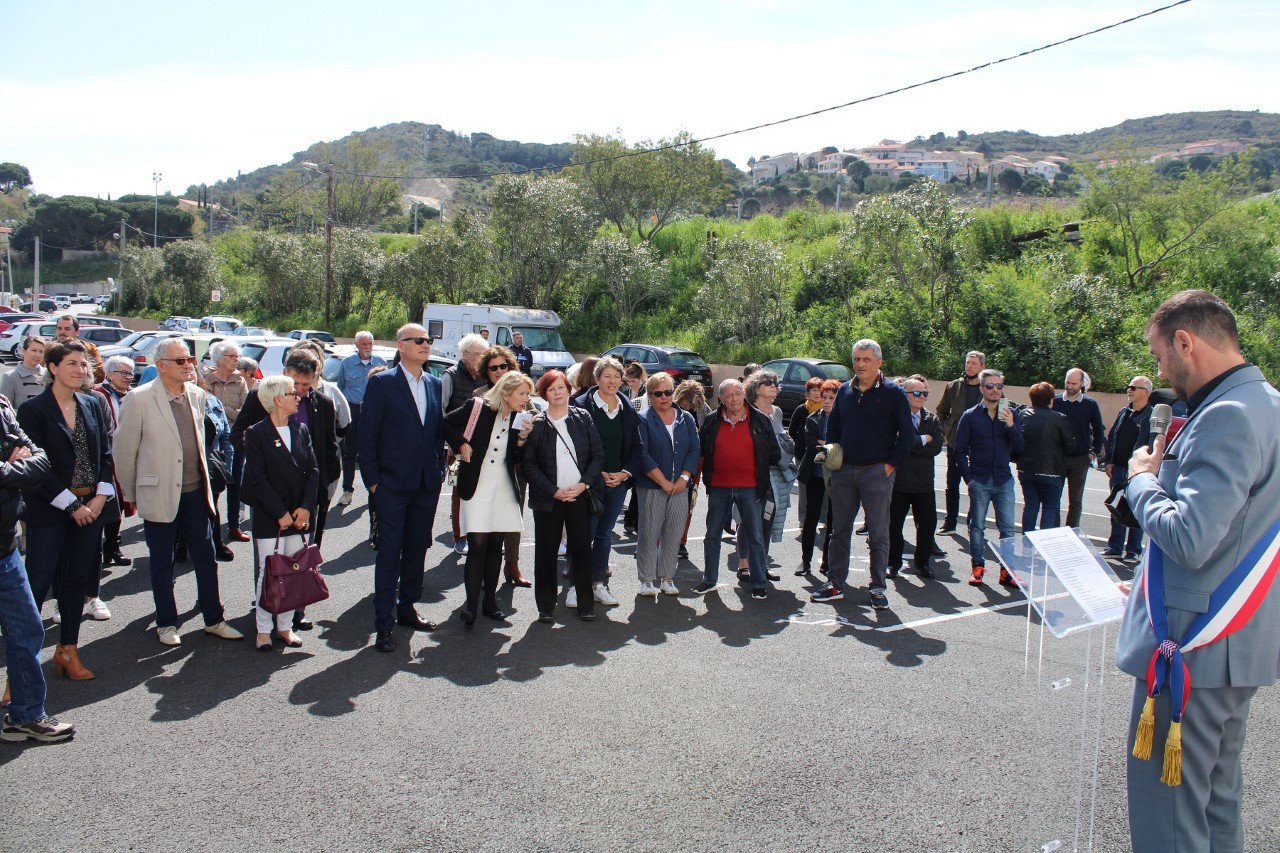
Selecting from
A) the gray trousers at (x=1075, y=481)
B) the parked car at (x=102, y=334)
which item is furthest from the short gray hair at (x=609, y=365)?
the parked car at (x=102, y=334)

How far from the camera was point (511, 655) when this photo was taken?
5.94 metres

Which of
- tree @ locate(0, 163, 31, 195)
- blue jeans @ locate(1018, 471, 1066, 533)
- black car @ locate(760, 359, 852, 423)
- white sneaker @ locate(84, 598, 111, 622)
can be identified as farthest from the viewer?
tree @ locate(0, 163, 31, 195)

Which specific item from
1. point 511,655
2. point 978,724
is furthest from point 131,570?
point 978,724

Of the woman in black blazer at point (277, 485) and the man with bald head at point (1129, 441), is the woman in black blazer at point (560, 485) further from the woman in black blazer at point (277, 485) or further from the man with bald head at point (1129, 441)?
the man with bald head at point (1129, 441)

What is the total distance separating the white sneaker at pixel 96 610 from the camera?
632 cm

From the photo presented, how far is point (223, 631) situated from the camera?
19.7 ft

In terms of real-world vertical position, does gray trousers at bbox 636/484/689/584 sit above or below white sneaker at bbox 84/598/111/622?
above

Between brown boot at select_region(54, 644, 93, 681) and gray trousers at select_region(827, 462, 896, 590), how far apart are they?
522 centimetres

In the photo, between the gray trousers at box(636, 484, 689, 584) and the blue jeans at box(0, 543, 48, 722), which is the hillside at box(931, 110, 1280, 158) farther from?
the blue jeans at box(0, 543, 48, 722)

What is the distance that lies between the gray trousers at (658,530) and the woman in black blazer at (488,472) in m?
1.21

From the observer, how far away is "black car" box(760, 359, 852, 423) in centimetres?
2058

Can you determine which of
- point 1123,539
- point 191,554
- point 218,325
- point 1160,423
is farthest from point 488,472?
point 218,325

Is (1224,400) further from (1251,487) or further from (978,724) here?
(978,724)

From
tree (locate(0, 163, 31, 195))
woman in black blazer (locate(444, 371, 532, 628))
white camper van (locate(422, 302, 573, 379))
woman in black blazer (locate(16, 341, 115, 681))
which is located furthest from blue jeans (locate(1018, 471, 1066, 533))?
tree (locate(0, 163, 31, 195))
